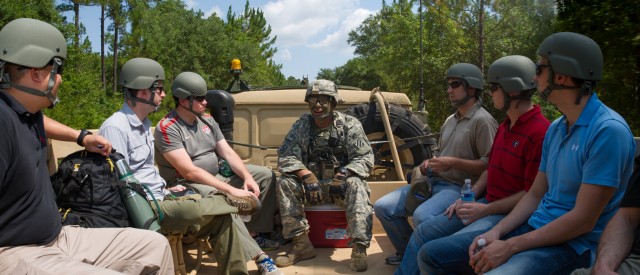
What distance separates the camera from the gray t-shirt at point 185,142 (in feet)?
15.5

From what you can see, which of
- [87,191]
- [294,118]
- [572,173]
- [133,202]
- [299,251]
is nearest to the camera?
[572,173]

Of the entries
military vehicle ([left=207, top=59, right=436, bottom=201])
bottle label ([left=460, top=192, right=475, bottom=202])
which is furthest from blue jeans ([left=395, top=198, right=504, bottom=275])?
military vehicle ([left=207, top=59, right=436, bottom=201])

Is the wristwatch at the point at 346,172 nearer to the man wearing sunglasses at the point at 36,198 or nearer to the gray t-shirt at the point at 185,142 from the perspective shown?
the gray t-shirt at the point at 185,142

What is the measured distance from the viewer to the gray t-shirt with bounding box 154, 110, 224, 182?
4.74 m

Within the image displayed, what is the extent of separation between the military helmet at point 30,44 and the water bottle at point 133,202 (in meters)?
0.83

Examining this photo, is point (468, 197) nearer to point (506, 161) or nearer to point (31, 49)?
point (506, 161)

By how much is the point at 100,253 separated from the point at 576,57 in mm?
2403

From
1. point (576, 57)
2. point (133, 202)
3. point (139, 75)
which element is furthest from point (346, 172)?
point (576, 57)

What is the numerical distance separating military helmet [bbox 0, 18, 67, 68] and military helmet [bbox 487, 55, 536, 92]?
95.7 inches

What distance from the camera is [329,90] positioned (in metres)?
5.32

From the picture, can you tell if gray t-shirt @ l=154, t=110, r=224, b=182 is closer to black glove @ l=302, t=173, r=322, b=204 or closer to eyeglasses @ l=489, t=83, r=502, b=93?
black glove @ l=302, t=173, r=322, b=204

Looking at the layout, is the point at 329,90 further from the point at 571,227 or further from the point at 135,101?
the point at 571,227

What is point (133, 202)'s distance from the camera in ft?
11.4

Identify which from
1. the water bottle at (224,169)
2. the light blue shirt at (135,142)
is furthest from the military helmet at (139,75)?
the water bottle at (224,169)
